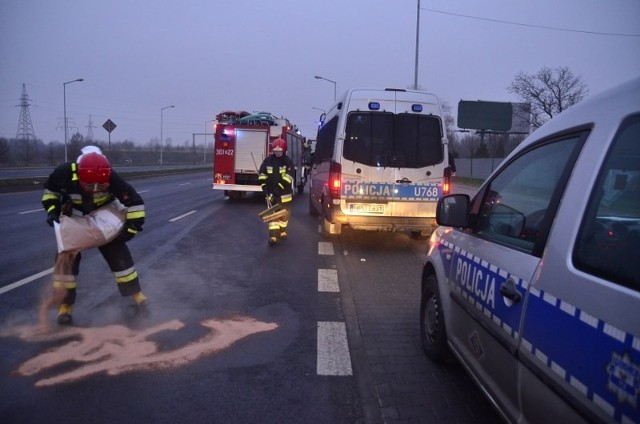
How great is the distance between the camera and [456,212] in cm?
321

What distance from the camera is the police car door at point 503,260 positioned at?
2322 millimetres

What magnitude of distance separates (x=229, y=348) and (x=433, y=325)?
175 centimetres

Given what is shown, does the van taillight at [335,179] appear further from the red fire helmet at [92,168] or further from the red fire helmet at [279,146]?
the red fire helmet at [92,168]

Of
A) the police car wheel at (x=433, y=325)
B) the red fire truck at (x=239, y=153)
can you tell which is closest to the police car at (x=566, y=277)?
the police car wheel at (x=433, y=325)

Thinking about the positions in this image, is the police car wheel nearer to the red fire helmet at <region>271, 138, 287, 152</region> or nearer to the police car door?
the police car door

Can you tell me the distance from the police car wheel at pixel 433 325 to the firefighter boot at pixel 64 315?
11.1 feet

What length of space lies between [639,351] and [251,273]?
18.8 feet

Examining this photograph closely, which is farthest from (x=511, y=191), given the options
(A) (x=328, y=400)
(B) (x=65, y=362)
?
(B) (x=65, y=362)

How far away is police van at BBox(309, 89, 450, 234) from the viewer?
8.23 metres

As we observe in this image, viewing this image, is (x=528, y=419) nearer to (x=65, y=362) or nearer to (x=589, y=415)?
(x=589, y=415)

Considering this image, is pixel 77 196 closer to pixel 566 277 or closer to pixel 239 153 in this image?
pixel 566 277

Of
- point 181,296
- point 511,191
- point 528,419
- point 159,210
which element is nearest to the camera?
point 528,419

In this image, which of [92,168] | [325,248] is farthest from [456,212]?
[325,248]

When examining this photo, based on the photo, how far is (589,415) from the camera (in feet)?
5.67
